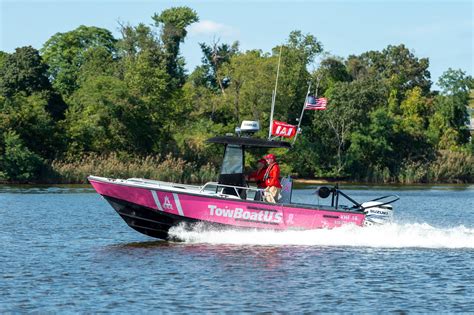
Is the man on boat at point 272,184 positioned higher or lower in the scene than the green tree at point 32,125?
lower

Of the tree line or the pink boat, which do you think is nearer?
the pink boat

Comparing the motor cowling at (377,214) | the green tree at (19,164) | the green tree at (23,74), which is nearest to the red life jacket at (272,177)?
the motor cowling at (377,214)

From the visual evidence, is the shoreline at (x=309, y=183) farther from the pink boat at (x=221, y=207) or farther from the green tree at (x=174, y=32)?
the pink boat at (x=221, y=207)

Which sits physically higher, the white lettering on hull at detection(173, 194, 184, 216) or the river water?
the white lettering on hull at detection(173, 194, 184, 216)

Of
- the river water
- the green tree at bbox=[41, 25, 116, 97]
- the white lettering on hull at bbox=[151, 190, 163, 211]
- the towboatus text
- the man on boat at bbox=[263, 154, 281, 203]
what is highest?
the green tree at bbox=[41, 25, 116, 97]

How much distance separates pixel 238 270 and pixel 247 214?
3.20 m

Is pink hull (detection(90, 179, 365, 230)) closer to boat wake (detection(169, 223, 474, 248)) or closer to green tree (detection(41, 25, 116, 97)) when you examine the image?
boat wake (detection(169, 223, 474, 248))

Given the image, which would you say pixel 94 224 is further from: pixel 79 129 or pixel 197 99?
pixel 197 99

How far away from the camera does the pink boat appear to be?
22.6 m

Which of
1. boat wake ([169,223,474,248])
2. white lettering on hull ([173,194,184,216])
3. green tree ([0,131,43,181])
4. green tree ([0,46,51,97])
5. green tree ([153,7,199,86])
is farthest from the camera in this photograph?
green tree ([153,7,199,86])

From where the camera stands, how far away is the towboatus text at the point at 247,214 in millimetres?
22688

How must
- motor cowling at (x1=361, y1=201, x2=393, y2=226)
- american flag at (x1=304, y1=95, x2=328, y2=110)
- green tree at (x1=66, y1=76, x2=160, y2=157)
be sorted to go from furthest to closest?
green tree at (x1=66, y1=76, x2=160, y2=157)
american flag at (x1=304, y1=95, x2=328, y2=110)
motor cowling at (x1=361, y1=201, x2=393, y2=226)

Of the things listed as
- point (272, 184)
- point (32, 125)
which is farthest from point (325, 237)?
point (32, 125)

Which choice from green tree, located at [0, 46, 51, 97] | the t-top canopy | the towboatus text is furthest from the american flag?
green tree, located at [0, 46, 51, 97]
